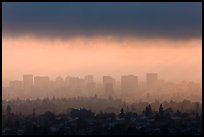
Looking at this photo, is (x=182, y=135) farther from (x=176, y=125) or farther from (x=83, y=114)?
(x=83, y=114)

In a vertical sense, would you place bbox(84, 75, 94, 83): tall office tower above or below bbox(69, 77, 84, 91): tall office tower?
above

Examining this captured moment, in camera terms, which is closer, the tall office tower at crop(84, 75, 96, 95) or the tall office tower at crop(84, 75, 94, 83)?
the tall office tower at crop(84, 75, 96, 95)

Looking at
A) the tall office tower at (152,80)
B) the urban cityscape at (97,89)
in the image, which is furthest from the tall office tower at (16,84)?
the tall office tower at (152,80)

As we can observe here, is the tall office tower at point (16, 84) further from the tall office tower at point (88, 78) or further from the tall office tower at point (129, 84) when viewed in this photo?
the tall office tower at point (129, 84)

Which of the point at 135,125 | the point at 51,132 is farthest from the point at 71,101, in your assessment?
the point at 135,125

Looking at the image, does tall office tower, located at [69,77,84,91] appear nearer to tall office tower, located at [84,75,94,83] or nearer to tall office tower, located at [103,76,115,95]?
tall office tower, located at [84,75,94,83]

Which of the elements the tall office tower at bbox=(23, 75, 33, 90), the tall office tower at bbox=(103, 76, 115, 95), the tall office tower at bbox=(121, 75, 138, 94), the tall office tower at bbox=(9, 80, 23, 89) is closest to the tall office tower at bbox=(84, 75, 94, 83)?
the tall office tower at bbox=(103, 76, 115, 95)
